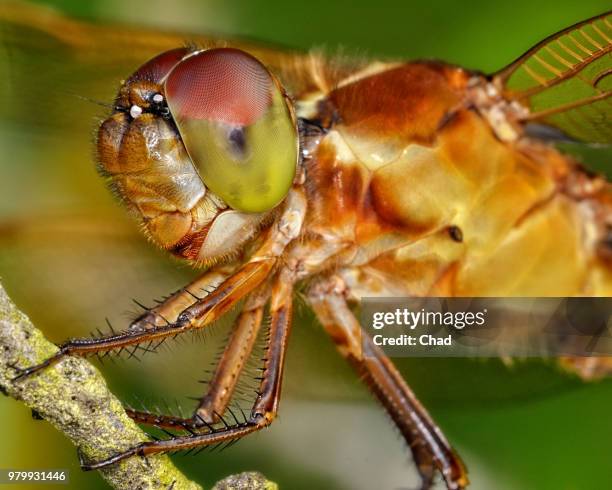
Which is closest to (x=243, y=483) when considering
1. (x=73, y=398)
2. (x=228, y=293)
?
(x=73, y=398)

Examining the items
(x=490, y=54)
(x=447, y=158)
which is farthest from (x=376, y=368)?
(x=490, y=54)

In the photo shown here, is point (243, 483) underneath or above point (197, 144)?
underneath

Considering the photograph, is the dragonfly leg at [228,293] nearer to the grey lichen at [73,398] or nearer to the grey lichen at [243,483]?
the grey lichen at [73,398]

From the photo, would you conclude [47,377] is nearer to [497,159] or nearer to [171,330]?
[171,330]

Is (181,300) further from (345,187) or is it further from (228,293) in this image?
(345,187)

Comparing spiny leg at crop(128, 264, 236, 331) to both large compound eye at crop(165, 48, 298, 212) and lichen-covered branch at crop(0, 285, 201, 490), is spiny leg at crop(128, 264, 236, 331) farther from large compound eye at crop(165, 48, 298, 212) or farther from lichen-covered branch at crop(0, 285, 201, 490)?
lichen-covered branch at crop(0, 285, 201, 490)

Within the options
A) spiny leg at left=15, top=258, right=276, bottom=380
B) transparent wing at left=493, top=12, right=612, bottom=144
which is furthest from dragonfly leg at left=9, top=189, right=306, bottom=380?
transparent wing at left=493, top=12, right=612, bottom=144
